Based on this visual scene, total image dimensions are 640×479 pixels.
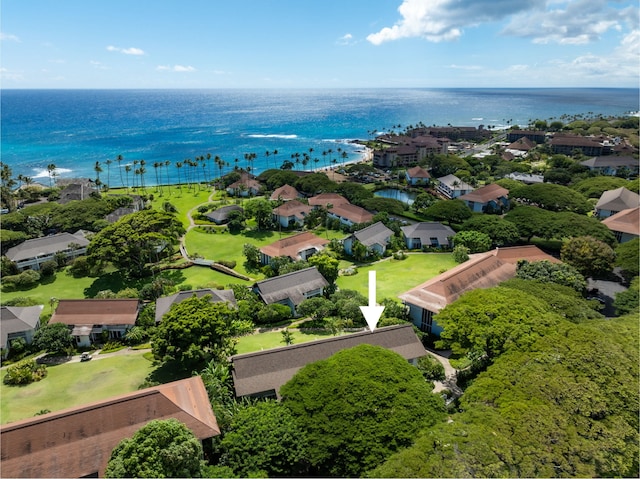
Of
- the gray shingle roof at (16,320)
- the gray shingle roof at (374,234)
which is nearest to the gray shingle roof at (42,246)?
the gray shingle roof at (16,320)

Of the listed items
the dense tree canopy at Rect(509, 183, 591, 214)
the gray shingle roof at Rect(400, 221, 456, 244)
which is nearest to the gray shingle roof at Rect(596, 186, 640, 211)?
the dense tree canopy at Rect(509, 183, 591, 214)

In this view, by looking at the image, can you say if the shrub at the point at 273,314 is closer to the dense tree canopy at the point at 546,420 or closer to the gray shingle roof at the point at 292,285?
the gray shingle roof at the point at 292,285

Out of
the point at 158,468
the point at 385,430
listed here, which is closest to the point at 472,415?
the point at 385,430

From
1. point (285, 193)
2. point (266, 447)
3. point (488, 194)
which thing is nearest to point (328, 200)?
point (285, 193)

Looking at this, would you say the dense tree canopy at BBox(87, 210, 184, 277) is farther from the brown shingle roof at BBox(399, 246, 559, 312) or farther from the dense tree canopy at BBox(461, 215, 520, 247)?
the dense tree canopy at BBox(461, 215, 520, 247)

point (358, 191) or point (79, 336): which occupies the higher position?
point (358, 191)

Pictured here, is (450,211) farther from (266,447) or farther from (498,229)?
(266,447)

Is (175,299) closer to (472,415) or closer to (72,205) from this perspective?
(472,415)
